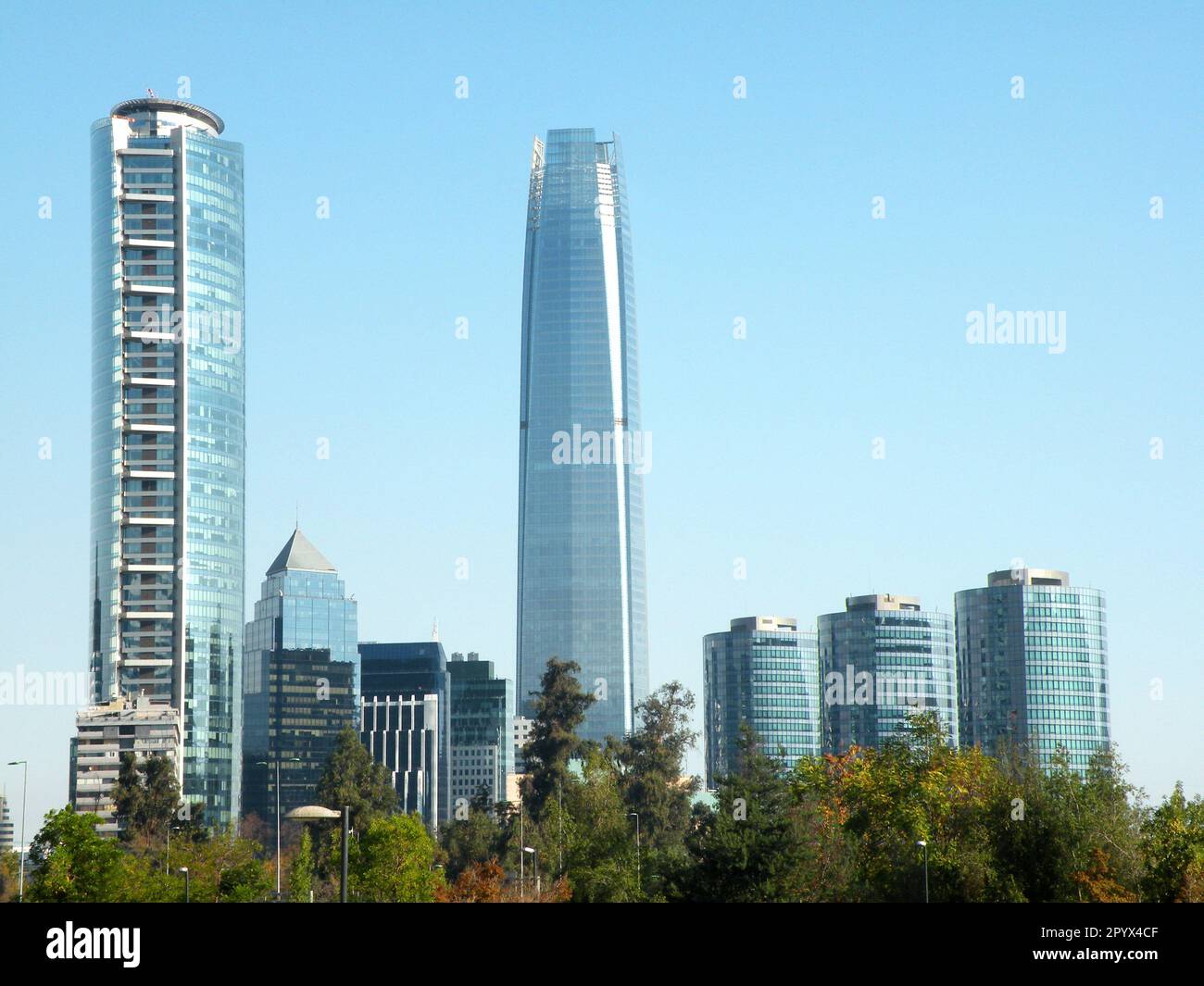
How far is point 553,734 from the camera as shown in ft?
466

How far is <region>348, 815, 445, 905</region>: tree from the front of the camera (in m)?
96.0

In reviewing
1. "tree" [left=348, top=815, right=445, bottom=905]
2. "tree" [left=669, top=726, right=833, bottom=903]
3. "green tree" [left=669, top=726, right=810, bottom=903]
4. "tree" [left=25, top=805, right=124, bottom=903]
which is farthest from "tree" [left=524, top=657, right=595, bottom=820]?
"tree" [left=25, top=805, right=124, bottom=903]

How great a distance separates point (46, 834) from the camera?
9081 centimetres

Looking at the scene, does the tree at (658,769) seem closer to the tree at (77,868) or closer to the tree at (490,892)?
the tree at (490,892)

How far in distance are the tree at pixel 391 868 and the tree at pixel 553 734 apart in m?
38.4

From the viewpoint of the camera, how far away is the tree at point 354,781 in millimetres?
135000

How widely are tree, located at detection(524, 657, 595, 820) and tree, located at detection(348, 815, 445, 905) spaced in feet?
126

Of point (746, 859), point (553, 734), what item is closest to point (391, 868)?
point (746, 859)

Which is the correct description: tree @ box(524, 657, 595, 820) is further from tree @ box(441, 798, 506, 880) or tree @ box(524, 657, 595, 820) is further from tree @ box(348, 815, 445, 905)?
tree @ box(348, 815, 445, 905)

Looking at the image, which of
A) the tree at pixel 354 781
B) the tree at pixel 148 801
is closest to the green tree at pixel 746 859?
the tree at pixel 354 781
